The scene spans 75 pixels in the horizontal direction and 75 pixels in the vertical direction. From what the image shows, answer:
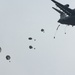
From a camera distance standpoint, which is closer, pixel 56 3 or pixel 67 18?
pixel 56 3

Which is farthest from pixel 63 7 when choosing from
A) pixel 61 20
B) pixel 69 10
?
pixel 61 20

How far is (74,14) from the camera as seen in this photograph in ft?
344

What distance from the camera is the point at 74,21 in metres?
106

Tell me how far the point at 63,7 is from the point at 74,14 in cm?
513

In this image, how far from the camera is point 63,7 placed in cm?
10338

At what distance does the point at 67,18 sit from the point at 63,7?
25.0 ft

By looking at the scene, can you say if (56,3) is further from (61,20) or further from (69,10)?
(61,20)

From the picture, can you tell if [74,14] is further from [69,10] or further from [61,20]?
[61,20]

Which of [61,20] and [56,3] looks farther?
[61,20]

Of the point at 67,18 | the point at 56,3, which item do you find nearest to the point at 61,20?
the point at 67,18

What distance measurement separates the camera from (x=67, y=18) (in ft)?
360

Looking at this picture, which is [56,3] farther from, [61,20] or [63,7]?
[61,20]

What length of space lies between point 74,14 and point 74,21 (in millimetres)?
2926

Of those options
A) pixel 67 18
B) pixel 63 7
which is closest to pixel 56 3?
pixel 63 7
